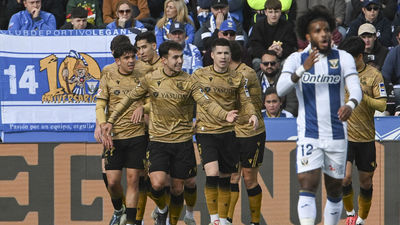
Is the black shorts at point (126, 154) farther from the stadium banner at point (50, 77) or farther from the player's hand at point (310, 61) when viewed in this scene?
the player's hand at point (310, 61)

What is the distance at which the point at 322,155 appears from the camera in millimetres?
10336

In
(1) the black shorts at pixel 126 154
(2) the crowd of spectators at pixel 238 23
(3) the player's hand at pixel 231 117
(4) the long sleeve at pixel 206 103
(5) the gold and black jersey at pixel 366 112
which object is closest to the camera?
(3) the player's hand at pixel 231 117

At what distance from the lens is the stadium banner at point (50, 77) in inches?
558

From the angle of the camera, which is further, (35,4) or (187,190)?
(35,4)

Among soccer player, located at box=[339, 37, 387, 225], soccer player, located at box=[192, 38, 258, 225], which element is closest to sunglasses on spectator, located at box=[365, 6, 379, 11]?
soccer player, located at box=[339, 37, 387, 225]

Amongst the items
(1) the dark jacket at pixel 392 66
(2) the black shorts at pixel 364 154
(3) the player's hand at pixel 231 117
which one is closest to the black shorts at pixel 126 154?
(3) the player's hand at pixel 231 117

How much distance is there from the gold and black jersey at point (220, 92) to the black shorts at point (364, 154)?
1525 mm

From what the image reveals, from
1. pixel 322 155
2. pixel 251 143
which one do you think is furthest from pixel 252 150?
pixel 322 155

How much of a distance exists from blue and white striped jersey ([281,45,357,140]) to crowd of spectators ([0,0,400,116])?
422 centimetres

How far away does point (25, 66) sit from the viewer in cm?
1432

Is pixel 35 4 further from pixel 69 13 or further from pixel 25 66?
pixel 25 66

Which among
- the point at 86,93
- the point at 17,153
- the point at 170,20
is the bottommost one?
the point at 17,153

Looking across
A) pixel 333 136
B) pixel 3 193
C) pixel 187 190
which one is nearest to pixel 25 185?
pixel 3 193

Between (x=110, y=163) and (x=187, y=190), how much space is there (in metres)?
1.09
